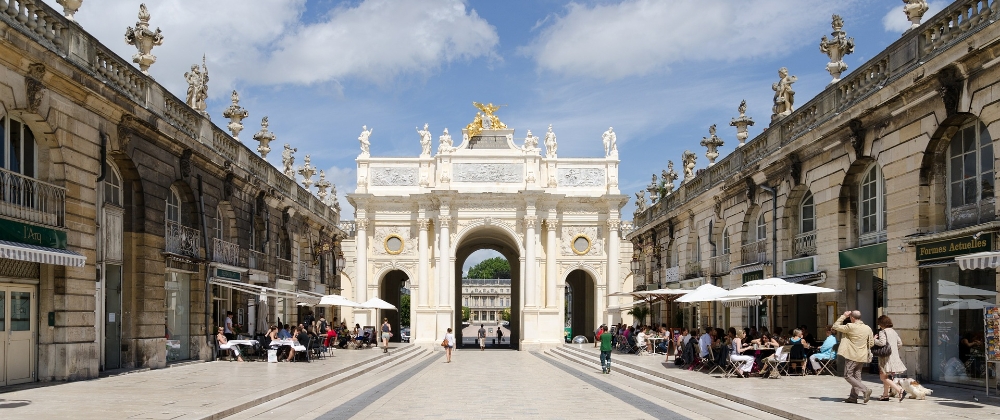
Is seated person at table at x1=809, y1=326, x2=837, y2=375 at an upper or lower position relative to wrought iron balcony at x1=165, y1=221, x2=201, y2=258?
lower

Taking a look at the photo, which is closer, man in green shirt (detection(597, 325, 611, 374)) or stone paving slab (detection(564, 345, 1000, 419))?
stone paving slab (detection(564, 345, 1000, 419))

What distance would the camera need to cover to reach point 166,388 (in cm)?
1642

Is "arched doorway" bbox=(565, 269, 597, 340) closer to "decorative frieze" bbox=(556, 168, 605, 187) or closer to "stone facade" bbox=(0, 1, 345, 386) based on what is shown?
"decorative frieze" bbox=(556, 168, 605, 187)

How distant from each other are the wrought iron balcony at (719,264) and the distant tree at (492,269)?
145m

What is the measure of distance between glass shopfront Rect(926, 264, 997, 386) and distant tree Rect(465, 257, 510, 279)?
161 m

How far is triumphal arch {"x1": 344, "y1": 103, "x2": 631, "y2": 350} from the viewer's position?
5338cm

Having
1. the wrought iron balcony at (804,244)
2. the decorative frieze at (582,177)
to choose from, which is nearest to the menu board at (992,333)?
the wrought iron balcony at (804,244)

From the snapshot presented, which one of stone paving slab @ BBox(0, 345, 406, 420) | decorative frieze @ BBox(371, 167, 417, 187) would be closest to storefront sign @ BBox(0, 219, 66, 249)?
stone paving slab @ BBox(0, 345, 406, 420)

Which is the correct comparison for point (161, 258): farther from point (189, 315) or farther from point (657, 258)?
point (657, 258)

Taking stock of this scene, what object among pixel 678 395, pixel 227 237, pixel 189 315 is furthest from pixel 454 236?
pixel 678 395

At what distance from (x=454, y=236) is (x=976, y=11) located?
40015 mm

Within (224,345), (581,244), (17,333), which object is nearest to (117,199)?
Answer: (17,333)

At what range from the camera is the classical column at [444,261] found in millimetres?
53250

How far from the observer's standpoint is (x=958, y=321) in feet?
55.3
